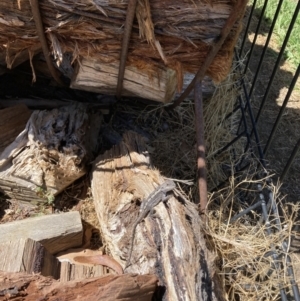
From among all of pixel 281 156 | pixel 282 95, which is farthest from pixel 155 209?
pixel 282 95

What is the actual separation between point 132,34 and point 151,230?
778mm

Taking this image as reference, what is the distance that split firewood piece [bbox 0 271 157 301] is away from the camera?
1489 millimetres

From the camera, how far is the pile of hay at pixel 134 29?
195 cm

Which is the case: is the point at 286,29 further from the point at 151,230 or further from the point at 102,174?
the point at 151,230

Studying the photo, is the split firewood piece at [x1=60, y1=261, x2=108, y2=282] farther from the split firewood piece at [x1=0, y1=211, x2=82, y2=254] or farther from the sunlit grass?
the sunlit grass

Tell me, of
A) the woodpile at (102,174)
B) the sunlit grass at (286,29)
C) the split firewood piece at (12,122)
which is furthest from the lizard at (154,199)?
the sunlit grass at (286,29)

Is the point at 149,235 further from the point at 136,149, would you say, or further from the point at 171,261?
the point at 136,149

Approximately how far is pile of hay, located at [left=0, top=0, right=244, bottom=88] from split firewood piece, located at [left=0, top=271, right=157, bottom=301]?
91cm

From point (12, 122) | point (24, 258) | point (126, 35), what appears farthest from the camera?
point (12, 122)

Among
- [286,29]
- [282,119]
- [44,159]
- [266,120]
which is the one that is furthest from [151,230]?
[286,29]

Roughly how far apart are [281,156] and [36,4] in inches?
80.8

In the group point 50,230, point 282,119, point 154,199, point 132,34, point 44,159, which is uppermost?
point 132,34

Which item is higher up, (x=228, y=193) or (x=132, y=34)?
(x=132, y=34)

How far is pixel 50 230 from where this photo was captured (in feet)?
6.70
